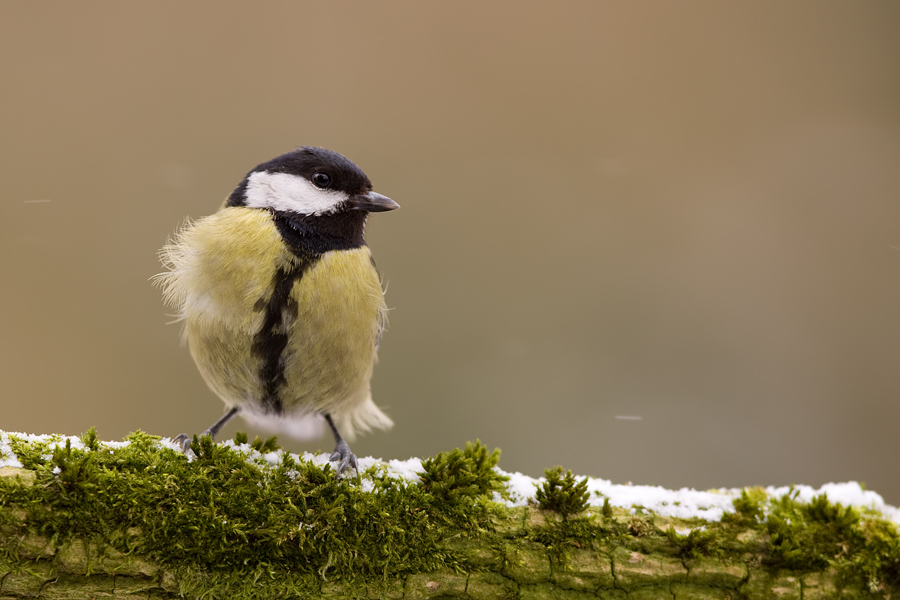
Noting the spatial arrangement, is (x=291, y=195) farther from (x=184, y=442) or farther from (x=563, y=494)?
(x=563, y=494)

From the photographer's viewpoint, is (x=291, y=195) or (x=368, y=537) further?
(x=291, y=195)

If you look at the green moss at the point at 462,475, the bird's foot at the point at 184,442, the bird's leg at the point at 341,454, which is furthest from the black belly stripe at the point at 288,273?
the green moss at the point at 462,475

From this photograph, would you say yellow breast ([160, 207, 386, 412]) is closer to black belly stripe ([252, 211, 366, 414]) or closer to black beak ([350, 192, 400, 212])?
black belly stripe ([252, 211, 366, 414])

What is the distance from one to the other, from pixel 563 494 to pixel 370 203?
1.22 metres

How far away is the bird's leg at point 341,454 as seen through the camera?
1.92 meters

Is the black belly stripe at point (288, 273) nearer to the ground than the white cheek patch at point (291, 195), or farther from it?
nearer to the ground

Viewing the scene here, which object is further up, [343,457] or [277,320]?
[277,320]

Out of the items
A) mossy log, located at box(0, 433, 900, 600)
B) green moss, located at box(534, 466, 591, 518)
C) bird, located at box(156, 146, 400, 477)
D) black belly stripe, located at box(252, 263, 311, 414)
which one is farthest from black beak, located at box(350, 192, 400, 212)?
green moss, located at box(534, 466, 591, 518)

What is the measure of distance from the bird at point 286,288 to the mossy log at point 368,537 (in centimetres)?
27

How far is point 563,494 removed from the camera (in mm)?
1815

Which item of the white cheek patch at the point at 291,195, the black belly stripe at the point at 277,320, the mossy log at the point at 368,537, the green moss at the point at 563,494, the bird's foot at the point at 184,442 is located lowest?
the mossy log at the point at 368,537

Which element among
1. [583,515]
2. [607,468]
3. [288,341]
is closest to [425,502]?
[583,515]

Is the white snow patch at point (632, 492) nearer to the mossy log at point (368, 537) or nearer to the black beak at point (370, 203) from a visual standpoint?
the mossy log at point (368, 537)

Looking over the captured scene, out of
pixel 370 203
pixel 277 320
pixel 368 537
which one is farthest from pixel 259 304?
pixel 368 537
